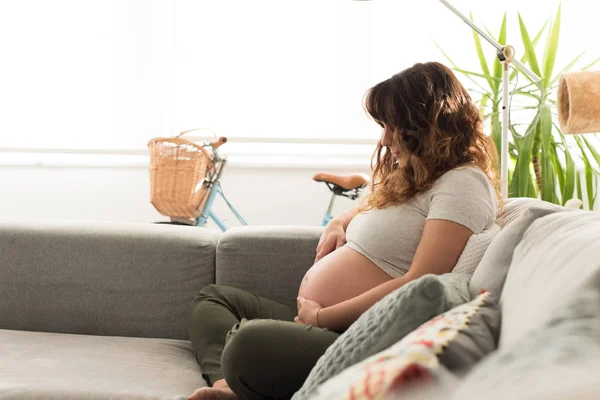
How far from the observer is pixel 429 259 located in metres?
1.49

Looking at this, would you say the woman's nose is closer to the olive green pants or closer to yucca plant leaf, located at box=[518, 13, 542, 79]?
the olive green pants

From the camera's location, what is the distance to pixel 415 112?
5.35 feet

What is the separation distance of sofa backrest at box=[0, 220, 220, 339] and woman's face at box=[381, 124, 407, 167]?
65cm

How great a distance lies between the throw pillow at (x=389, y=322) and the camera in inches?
38.8

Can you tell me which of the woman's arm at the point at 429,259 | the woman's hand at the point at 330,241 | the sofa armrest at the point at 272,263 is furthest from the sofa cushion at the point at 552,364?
the sofa armrest at the point at 272,263

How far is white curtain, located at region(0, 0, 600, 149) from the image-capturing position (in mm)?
4203

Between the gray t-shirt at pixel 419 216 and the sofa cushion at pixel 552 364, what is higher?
the sofa cushion at pixel 552 364

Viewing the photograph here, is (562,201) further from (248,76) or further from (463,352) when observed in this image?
(463,352)

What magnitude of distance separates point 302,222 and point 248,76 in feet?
3.02

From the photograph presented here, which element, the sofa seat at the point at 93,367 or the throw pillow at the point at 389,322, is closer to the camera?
the throw pillow at the point at 389,322

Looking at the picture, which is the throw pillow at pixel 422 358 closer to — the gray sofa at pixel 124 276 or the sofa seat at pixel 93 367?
the sofa seat at pixel 93 367

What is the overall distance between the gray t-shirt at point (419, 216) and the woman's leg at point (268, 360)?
0.34 metres

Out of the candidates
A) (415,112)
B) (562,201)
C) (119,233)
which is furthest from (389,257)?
(562,201)

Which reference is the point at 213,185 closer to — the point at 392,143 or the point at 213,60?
the point at 213,60
